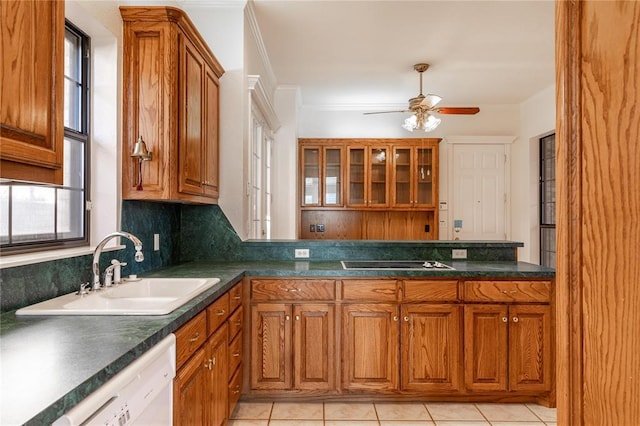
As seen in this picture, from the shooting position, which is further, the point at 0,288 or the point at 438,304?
the point at 438,304

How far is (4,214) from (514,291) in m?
2.79

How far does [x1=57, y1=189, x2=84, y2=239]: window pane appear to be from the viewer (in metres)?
1.84

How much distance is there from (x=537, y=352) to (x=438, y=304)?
0.73 meters

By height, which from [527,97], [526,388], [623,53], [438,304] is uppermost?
[527,97]

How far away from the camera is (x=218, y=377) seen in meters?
1.86

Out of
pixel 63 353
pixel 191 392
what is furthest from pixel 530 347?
pixel 63 353

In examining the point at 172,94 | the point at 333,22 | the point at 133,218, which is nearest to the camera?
the point at 172,94

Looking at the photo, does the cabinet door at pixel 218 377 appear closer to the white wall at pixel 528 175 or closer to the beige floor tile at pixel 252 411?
the beige floor tile at pixel 252 411

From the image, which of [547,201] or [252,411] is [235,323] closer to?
[252,411]

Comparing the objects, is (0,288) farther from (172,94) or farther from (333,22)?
(333,22)

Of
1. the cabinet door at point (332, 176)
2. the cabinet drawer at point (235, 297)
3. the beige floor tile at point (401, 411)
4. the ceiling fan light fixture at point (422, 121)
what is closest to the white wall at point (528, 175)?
the ceiling fan light fixture at point (422, 121)

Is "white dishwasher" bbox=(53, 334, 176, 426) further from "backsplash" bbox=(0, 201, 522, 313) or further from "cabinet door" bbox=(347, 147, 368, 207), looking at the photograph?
"cabinet door" bbox=(347, 147, 368, 207)

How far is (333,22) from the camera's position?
320 centimetres

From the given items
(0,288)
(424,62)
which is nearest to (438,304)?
(0,288)
